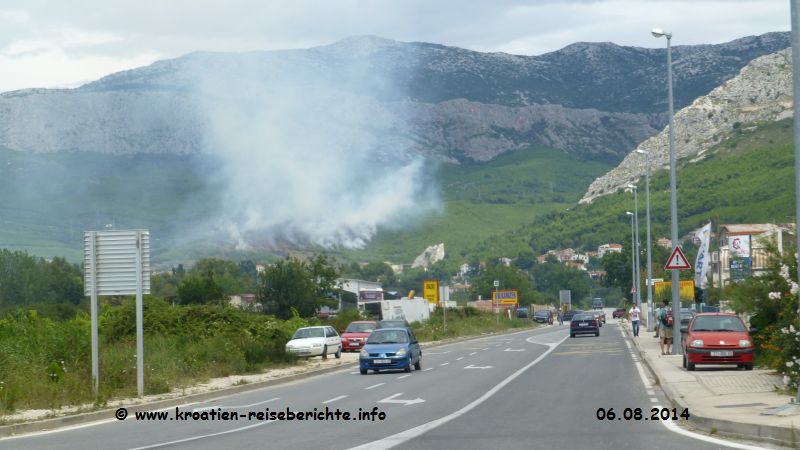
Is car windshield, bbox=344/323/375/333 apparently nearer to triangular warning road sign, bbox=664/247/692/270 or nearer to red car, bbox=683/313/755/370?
triangular warning road sign, bbox=664/247/692/270

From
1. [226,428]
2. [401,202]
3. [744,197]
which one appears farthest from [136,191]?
[226,428]

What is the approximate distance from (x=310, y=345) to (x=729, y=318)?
65.9ft

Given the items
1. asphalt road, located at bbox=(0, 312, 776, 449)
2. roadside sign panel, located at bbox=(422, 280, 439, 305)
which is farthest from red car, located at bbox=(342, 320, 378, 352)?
asphalt road, located at bbox=(0, 312, 776, 449)

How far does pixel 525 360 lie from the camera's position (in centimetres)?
4091

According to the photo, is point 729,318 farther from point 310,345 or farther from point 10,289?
point 10,289

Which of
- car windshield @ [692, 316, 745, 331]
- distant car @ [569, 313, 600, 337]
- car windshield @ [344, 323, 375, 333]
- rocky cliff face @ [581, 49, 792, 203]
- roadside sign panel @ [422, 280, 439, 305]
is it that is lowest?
distant car @ [569, 313, 600, 337]

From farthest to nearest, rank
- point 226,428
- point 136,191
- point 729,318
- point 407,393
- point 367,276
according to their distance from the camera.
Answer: point 136,191, point 367,276, point 729,318, point 407,393, point 226,428

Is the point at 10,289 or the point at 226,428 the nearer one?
the point at 226,428

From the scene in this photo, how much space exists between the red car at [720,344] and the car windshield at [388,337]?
9604mm

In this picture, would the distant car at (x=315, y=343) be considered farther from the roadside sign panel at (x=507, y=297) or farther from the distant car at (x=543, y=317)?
the distant car at (x=543, y=317)

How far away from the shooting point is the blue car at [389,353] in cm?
3528

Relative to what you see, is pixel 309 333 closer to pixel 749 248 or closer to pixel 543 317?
pixel 749 248

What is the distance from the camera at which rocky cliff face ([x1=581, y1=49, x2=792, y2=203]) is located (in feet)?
548

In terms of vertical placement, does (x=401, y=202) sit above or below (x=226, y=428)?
above
